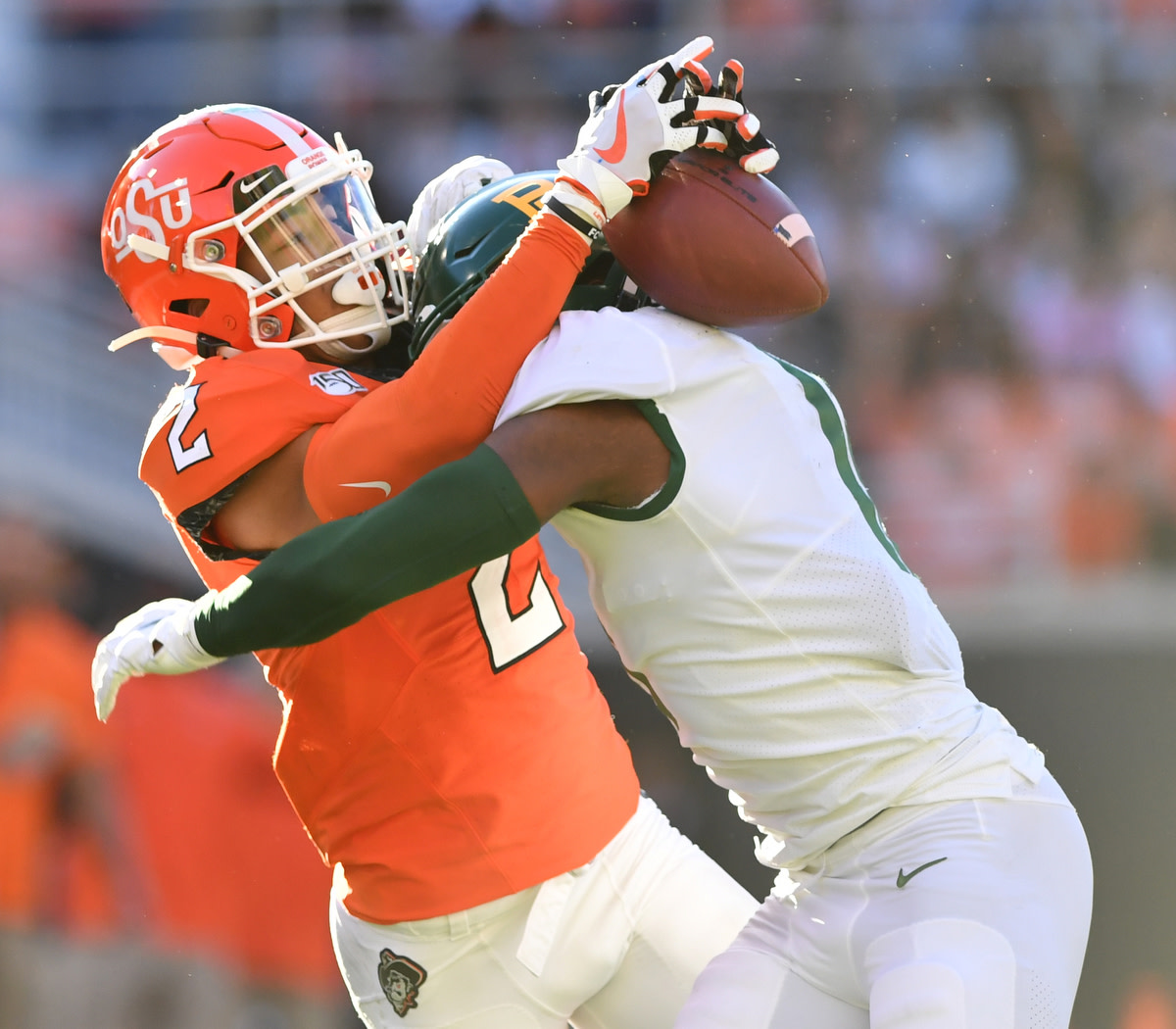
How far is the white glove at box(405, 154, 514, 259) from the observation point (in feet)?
7.64

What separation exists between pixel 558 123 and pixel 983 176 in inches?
67.1

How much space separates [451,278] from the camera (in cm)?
201

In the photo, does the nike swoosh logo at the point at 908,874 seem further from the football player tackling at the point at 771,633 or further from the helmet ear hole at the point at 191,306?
the helmet ear hole at the point at 191,306

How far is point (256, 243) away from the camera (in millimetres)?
2240

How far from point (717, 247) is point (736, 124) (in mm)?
192

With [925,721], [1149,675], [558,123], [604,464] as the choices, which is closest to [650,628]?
[604,464]

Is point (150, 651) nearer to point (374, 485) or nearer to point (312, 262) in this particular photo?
point (374, 485)

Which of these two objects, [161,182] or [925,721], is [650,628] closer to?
[925,721]

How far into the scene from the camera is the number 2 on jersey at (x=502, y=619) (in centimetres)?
211

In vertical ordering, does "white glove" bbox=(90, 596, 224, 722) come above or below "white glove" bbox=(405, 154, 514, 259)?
below

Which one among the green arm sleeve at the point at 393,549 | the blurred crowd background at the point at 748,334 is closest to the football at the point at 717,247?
the green arm sleeve at the point at 393,549

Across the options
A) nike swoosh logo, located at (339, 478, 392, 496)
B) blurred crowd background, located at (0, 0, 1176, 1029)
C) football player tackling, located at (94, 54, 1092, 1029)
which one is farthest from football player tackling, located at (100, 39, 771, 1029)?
blurred crowd background, located at (0, 0, 1176, 1029)

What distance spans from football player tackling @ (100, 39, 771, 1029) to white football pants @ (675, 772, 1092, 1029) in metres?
0.34

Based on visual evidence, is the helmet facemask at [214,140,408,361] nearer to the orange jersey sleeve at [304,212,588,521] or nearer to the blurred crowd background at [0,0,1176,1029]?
the orange jersey sleeve at [304,212,588,521]
